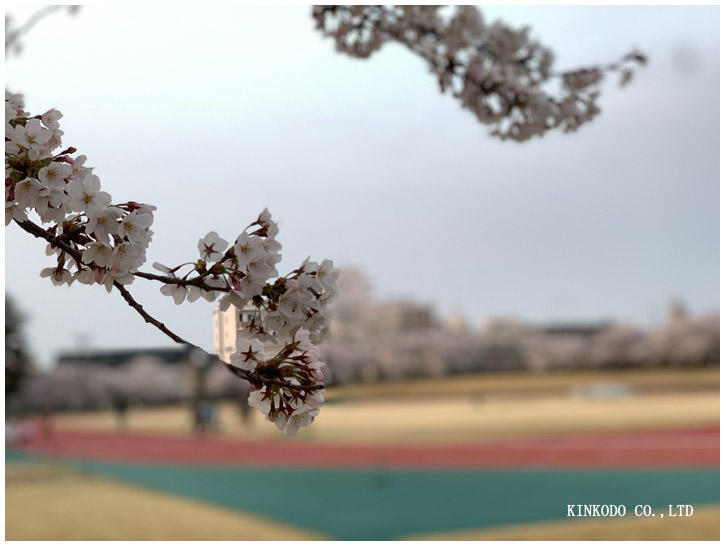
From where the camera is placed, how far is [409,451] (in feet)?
19.1

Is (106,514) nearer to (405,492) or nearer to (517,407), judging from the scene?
(405,492)

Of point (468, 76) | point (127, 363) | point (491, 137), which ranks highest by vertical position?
point (468, 76)

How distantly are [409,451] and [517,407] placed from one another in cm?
113

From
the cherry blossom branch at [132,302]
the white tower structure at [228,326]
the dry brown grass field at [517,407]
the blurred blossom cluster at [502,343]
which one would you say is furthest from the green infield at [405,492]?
the cherry blossom branch at [132,302]

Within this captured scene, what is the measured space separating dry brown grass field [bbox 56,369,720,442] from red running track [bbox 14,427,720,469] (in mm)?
124

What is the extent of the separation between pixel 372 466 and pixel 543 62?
4557 mm

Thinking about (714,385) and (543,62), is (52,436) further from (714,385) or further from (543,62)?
(714,385)

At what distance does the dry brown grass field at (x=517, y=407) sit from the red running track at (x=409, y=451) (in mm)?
124

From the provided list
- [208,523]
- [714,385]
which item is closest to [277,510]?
[208,523]

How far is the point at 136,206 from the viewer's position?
1.98 ft

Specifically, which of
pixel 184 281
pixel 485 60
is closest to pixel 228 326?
pixel 184 281

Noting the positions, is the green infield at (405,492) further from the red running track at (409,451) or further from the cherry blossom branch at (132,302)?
the cherry blossom branch at (132,302)

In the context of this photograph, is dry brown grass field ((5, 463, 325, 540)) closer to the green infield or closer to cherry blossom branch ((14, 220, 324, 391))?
the green infield

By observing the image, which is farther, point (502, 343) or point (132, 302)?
point (502, 343)
